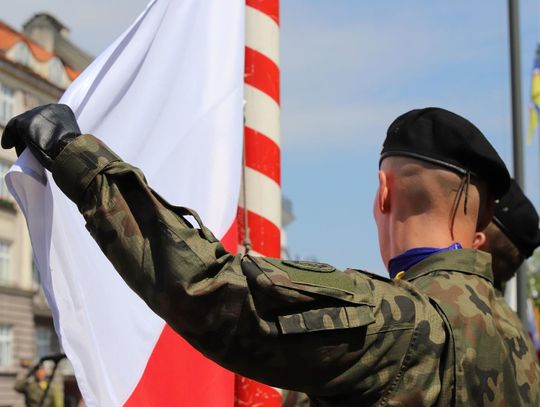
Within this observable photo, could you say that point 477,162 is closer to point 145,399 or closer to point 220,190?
point 220,190

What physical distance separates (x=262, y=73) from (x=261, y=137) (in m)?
0.23

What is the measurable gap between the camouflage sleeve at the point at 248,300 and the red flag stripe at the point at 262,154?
1.38 meters

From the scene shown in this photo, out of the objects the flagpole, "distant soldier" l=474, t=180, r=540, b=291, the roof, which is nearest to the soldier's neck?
"distant soldier" l=474, t=180, r=540, b=291

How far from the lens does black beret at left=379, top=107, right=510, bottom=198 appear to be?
6.34 feet

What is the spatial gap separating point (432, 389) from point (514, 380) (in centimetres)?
27

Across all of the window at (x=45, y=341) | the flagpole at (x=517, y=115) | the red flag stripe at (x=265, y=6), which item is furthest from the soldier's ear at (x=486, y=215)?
the window at (x=45, y=341)

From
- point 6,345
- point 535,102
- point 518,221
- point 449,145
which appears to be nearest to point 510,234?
point 518,221

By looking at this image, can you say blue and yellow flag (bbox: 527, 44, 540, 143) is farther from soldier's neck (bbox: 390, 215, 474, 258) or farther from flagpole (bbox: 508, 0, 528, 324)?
soldier's neck (bbox: 390, 215, 474, 258)

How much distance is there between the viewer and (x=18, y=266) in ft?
96.7

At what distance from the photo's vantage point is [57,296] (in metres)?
2.35

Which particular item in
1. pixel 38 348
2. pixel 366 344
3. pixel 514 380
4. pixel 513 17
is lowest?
pixel 38 348

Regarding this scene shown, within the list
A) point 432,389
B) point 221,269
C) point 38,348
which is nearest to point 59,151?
point 221,269

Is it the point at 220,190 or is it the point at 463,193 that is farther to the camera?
the point at 220,190

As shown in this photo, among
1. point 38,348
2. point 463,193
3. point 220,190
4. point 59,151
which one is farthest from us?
point 38,348
